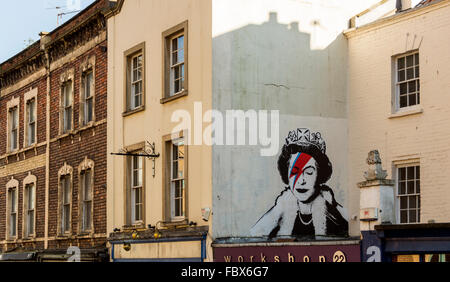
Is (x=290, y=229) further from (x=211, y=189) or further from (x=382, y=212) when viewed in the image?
(x=382, y=212)

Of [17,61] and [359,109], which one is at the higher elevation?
[17,61]

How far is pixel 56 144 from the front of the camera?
28516mm

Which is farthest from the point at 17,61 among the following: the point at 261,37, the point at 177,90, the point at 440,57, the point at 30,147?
the point at 440,57

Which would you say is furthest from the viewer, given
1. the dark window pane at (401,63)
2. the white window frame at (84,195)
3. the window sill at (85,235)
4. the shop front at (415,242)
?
the white window frame at (84,195)

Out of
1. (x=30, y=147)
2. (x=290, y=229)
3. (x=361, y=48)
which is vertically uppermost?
(x=361, y=48)

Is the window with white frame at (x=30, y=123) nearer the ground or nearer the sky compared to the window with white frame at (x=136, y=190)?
nearer the sky

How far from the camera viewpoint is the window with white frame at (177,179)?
20609 mm

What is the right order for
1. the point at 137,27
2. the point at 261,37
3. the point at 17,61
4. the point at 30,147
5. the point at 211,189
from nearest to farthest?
the point at 211,189 → the point at 261,37 → the point at 137,27 → the point at 30,147 → the point at 17,61

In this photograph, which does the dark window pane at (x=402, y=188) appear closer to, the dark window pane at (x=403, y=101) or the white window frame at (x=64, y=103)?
the dark window pane at (x=403, y=101)

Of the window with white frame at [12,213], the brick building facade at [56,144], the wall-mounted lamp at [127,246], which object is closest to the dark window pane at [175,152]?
the wall-mounted lamp at [127,246]

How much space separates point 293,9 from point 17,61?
1640cm

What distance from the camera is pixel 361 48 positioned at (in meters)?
21.4

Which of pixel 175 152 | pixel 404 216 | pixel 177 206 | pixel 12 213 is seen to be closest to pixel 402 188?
pixel 404 216

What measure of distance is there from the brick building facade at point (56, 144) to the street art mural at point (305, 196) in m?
6.84
